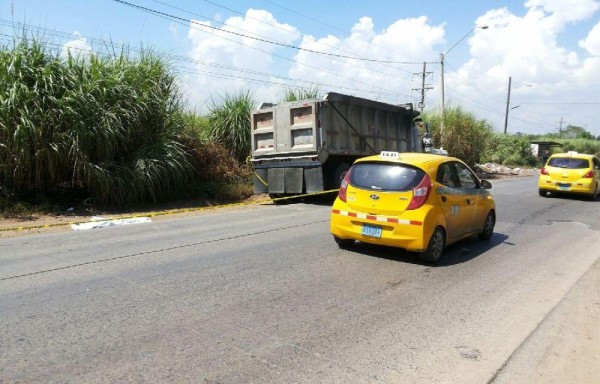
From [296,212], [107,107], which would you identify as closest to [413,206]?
[296,212]

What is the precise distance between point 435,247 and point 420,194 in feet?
2.62

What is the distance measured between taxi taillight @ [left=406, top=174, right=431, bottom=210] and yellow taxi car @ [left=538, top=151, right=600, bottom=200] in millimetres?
11365

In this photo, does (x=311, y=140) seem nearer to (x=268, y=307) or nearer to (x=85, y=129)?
(x=85, y=129)

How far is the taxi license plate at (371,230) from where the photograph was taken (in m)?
6.96

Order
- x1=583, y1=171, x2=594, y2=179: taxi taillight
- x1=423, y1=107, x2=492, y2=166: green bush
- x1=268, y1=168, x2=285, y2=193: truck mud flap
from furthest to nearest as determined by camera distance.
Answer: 1. x1=423, y1=107, x2=492, y2=166: green bush
2. x1=583, y1=171, x2=594, y2=179: taxi taillight
3. x1=268, y1=168, x2=285, y2=193: truck mud flap

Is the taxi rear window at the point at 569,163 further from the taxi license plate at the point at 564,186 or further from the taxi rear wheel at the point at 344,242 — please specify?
the taxi rear wheel at the point at 344,242

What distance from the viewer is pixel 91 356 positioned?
3693mm

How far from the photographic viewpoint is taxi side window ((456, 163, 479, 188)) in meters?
7.96

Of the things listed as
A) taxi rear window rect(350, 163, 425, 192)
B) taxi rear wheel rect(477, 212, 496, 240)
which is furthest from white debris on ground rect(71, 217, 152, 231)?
taxi rear wheel rect(477, 212, 496, 240)

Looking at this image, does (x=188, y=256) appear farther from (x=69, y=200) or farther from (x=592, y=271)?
(x=69, y=200)

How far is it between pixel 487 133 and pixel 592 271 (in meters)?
28.3

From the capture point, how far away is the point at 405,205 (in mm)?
6812

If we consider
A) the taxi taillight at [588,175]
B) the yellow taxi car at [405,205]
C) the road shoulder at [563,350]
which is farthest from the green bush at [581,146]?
the road shoulder at [563,350]

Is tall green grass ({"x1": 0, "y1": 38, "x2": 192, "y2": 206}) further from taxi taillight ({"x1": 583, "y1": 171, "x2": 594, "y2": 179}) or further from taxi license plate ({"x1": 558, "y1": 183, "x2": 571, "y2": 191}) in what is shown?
taxi taillight ({"x1": 583, "y1": 171, "x2": 594, "y2": 179})
